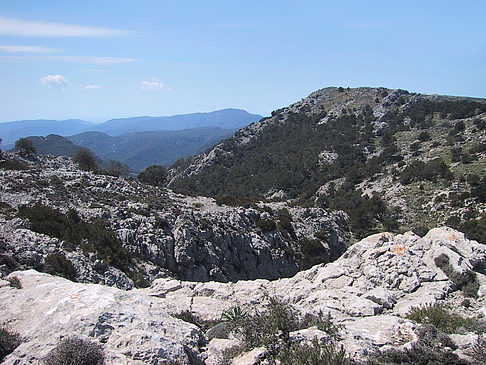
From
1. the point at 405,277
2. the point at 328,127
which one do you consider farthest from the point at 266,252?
the point at 328,127

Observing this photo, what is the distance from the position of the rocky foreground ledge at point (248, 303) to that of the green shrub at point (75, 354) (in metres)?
0.25

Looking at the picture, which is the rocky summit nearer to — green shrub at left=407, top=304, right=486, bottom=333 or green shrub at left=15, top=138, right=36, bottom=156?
green shrub at left=407, top=304, right=486, bottom=333

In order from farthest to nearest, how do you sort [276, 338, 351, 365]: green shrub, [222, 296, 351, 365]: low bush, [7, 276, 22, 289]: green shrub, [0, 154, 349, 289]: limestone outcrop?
[0, 154, 349, 289]: limestone outcrop, [7, 276, 22, 289]: green shrub, [222, 296, 351, 365]: low bush, [276, 338, 351, 365]: green shrub

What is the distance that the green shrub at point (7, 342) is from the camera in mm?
6121

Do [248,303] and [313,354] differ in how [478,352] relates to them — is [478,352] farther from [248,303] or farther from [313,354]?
[248,303]

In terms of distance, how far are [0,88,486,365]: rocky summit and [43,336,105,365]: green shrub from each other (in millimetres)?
35

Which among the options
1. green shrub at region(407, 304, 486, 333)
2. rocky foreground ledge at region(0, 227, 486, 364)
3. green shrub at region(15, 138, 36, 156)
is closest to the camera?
rocky foreground ledge at region(0, 227, 486, 364)

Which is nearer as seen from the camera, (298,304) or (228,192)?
(298,304)

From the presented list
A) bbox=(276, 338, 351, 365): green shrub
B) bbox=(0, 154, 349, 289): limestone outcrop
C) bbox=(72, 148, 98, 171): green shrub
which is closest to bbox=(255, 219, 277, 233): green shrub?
bbox=(0, 154, 349, 289): limestone outcrop

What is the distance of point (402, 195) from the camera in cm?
4728

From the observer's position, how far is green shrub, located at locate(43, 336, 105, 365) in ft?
18.2

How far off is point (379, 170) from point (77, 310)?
60.7 metres

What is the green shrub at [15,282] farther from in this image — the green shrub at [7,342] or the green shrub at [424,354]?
the green shrub at [424,354]

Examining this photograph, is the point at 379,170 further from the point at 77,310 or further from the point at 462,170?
the point at 77,310
